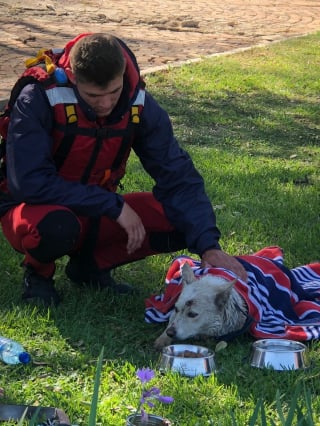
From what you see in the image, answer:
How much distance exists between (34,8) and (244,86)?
6808 mm

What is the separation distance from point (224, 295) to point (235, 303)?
10cm

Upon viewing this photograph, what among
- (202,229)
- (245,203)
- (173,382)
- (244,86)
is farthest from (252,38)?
(173,382)

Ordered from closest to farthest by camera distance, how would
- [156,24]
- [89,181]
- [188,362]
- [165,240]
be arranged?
1. [188,362]
2. [89,181]
3. [165,240]
4. [156,24]

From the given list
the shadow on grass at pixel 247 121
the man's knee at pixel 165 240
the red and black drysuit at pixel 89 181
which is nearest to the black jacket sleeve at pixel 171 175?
the red and black drysuit at pixel 89 181

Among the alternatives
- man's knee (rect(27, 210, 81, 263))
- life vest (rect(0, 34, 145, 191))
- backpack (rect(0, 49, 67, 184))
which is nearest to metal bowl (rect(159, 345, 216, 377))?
man's knee (rect(27, 210, 81, 263))

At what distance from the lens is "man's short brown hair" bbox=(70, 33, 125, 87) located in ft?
13.7

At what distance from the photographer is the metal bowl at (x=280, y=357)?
3.97 meters

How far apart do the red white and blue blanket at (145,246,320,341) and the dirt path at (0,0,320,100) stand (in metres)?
5.58

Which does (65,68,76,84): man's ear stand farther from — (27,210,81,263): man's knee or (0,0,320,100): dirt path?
(0,0,320,100): dirt path

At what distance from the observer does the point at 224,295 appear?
14.0 feet

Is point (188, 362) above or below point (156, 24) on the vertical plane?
above

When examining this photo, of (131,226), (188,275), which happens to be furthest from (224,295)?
(131,226)

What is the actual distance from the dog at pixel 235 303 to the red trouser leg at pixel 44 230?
532mm

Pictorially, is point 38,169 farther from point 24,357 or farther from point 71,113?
point 24,357
